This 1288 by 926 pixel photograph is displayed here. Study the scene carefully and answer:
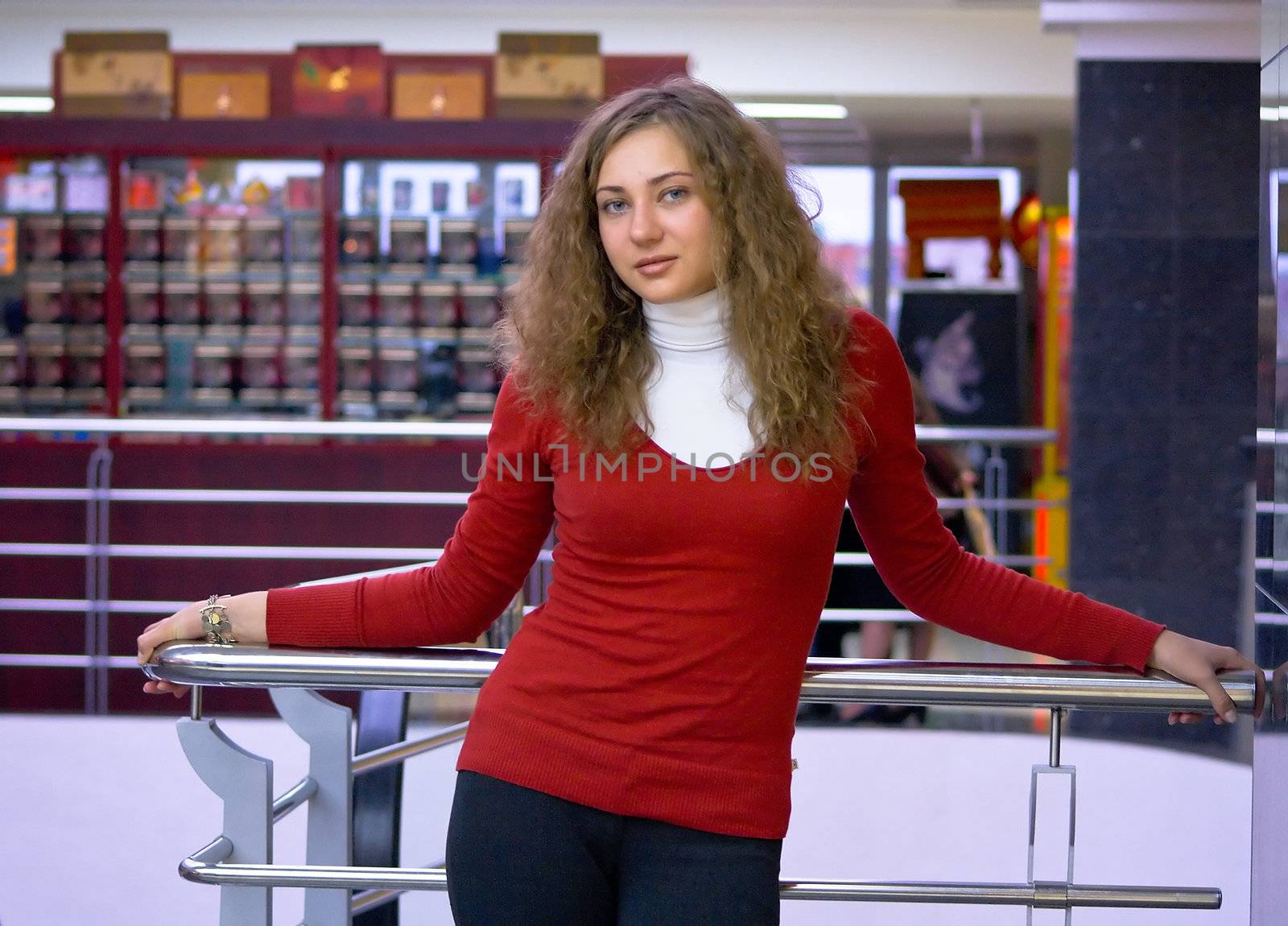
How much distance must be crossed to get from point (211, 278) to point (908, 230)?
447 centimetres

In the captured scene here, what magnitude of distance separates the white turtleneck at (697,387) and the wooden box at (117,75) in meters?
5.16

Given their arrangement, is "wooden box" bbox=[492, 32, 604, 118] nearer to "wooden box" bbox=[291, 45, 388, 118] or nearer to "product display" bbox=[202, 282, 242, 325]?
"wooden box" bbox=[291, 45, 388, 118]

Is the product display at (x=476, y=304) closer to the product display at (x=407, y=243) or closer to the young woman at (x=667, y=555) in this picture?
the product display at (x=407, y=243)

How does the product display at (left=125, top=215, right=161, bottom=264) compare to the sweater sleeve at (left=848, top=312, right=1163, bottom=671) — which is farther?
the product display at (left=125, top=215, right=161, bottom=264)

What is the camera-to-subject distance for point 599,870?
1.20 meters

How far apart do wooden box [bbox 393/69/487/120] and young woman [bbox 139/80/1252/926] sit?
15.3 feet

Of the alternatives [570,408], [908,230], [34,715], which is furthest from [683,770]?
[908,230]

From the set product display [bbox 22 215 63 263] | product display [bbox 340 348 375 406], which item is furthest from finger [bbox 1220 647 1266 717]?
product display [bbox 22 215 63 263]

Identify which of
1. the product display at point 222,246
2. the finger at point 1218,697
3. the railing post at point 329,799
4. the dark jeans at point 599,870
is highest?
the product display at point 222,246

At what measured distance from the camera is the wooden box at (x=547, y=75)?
5.75 m

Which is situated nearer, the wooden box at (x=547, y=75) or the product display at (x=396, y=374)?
the wooden box at (x=547, y=75)

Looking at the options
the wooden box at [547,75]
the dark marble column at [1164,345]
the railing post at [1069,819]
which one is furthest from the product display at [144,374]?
the railing post at [1069,819]

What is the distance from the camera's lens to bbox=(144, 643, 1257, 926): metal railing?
133cm

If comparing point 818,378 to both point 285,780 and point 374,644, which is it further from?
point 285,780
